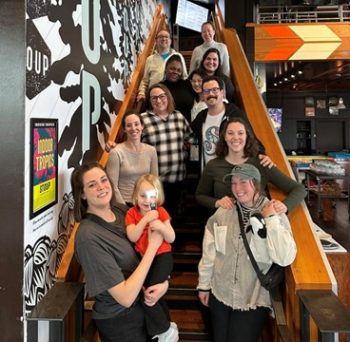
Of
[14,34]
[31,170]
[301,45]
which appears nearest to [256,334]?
[31,170]

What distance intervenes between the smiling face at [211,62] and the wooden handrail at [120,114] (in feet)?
2.79

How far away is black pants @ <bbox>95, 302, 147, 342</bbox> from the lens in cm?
168

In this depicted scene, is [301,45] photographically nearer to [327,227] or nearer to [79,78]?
[327,227]

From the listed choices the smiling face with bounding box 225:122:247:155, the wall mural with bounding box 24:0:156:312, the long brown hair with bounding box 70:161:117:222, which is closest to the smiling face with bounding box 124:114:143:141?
the wall mural with bounding box 24:0:156:312

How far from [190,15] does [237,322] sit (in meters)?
9.96

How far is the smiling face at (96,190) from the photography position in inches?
67.2

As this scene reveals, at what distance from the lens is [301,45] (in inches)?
318

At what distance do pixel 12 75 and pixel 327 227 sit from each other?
5.80 m

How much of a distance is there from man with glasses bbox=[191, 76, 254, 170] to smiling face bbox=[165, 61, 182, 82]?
88cm

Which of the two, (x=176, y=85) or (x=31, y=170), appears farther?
(x=176, y=85)

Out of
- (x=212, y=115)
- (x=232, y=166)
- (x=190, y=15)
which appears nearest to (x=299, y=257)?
(x=232, y=166)

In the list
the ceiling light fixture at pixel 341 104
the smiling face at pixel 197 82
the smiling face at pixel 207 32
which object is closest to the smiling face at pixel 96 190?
the smiling face at pixel 197 82

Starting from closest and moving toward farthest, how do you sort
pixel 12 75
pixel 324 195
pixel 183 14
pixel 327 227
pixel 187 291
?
pixel 12 75, pixel 187 291, pixel 327 227, pixel 324 195, pixel 183 14

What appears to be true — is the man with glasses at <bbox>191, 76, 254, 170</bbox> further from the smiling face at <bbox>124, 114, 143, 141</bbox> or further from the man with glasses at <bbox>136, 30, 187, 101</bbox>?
the man with glasses at <bbox>136, 30, 187, 101</bbox>
